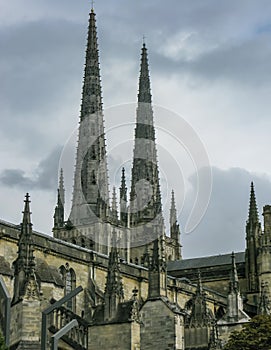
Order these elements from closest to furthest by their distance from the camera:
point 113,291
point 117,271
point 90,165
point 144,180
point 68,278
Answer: point 113,291 → point 117,271 → point 68,278 → point 90,165 → point 144,180

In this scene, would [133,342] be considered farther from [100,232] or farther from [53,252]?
[100,232]

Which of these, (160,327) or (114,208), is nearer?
(160,327)

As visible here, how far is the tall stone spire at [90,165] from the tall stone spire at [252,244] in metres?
16.4

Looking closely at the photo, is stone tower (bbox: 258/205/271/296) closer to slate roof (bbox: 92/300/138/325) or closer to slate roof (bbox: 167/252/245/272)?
slate roof (bbox: 167/252/245/272)

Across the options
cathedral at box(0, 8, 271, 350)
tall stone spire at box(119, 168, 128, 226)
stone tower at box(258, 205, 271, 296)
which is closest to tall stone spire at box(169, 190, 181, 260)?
cathedral at box(0, 8, 271, 350)

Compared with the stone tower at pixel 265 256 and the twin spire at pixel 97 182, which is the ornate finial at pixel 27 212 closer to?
the stone tower at pixel 265 256

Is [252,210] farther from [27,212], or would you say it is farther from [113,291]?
[27,212]

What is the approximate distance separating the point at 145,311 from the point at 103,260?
9141mm

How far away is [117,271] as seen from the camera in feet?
154

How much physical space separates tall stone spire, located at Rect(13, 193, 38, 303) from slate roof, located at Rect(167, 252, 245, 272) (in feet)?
148

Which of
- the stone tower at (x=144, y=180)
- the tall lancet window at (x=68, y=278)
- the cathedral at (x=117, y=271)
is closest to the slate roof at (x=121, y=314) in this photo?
the cathedral at (x=117, y=271)

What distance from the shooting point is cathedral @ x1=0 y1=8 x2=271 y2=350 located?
41.0 meters

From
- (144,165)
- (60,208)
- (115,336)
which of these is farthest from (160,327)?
(144,165)

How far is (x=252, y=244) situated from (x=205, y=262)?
896 cm
